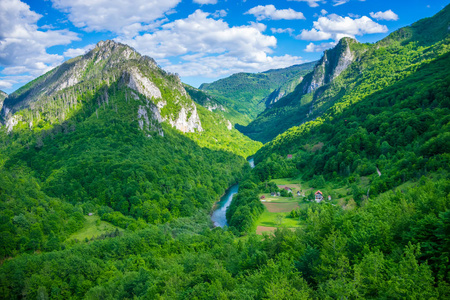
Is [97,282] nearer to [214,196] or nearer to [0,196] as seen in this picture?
[0,196]

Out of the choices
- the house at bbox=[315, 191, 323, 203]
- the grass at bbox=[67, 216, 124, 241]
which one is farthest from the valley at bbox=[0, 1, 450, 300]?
the grass at bbox=[67, 216, 124, 241]

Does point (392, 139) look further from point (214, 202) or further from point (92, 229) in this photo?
point (92, 229)

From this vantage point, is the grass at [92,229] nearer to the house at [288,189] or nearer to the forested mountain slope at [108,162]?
the forested mountain slope at [108,162]

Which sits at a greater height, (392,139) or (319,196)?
(392,139)


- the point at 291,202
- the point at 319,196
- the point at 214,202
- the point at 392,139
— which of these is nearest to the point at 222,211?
the point at 214,202

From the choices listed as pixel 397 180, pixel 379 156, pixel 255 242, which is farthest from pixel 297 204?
pixel 255 242

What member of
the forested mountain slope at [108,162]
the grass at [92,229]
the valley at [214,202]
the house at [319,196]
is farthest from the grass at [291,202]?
the grass at [92,229]

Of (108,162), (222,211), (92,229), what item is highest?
(108,162)
